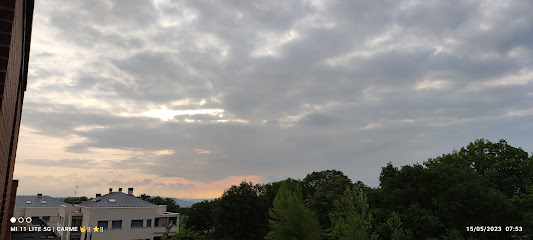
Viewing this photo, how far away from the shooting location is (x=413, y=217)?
110ft

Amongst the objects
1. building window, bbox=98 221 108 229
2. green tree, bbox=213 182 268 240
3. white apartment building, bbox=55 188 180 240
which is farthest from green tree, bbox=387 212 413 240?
building window, bbox=98 221 108 229

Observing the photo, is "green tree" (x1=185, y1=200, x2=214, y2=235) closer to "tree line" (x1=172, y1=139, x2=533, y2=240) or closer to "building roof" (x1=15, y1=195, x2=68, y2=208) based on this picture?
"building roof" (x1=15, y1=195, x2=68, y2=208)

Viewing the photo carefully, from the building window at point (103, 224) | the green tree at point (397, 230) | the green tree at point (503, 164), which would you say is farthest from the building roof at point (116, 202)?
the green tree at point (503, 164)

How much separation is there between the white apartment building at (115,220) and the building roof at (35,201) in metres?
29.8

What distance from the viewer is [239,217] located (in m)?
62.2

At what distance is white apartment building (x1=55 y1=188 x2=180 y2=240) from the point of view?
5716 centimetres

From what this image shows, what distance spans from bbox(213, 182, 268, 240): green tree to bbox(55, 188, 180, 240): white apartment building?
10691 millimetres

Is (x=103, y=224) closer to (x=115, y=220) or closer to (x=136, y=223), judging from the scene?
(x=115, y=220)

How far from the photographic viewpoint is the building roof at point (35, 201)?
8712 centimetres

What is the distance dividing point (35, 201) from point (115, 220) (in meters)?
49.3

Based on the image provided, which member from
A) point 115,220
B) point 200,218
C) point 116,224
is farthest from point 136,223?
point 200,218

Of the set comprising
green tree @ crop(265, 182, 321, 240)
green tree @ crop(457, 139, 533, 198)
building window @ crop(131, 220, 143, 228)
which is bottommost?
building window @ crop(131, 220, 143, 228)

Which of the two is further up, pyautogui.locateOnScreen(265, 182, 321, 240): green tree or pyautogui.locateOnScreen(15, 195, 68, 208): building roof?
Answer: pyautogui.locateOnScreen(265, 182, 321, 240): green tree

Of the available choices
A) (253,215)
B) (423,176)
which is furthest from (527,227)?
(253,215)
